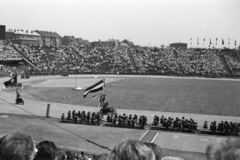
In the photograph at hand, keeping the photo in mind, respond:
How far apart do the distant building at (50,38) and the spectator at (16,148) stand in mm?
154936

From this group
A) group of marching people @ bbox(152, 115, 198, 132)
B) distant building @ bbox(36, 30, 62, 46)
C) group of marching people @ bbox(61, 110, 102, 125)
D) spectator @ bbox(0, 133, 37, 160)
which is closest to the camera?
spectator @ bbox(0, 133, 37, 160)

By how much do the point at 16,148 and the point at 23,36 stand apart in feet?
479

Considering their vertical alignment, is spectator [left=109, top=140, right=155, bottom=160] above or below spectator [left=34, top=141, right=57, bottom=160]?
above

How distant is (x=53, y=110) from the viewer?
30.3 metres

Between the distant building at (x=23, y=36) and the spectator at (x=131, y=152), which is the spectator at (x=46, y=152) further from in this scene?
the distant building at (x=23, y=36)

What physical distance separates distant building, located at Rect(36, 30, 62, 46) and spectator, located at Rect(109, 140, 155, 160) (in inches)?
6129

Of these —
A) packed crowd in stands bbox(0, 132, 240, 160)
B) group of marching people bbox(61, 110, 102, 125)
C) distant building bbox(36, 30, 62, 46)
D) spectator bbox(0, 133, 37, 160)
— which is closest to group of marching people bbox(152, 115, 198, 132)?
group of marching people bbox(61, 110, 102, 125)

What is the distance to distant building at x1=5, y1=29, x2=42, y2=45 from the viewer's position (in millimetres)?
133875

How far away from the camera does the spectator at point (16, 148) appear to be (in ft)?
11.3

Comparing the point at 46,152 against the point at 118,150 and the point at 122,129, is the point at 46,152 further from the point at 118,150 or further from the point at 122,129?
the point at 122,129

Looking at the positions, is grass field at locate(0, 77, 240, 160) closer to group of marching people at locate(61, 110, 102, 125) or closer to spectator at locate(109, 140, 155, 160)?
group of marching people at locate(61, 110, 102, 125)

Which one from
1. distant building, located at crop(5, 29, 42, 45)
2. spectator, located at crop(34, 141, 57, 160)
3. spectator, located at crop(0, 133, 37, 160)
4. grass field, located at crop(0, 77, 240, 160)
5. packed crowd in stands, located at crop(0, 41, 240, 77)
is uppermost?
distant building, located at crop(5, 29, 42, 45)

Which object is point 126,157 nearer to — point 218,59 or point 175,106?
point 175,106

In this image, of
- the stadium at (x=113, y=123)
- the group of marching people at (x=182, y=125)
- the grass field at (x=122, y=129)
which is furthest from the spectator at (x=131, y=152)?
the group of marching people at (x=182, y=125)
